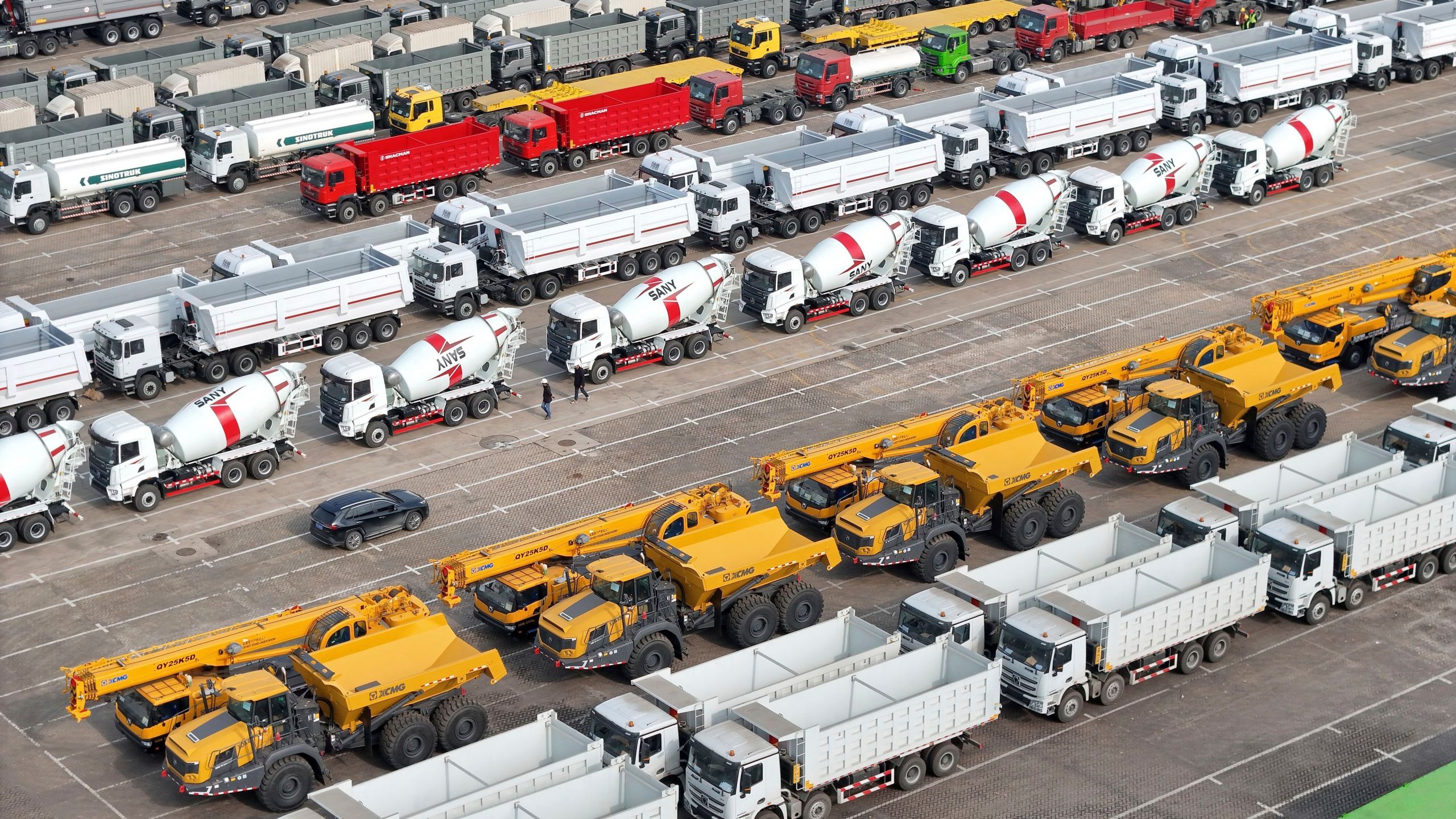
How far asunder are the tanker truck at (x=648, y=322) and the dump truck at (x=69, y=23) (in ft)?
156

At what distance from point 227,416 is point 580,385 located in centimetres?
1231

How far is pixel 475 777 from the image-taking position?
42125 millimetres

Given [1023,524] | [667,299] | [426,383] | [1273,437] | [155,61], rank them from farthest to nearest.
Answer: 1. [155,61]
2. [667,299]
3. [426,383]
4. [1273,437]
5. [1023,524]

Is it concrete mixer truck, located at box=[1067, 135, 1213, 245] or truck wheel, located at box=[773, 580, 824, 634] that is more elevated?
concrete mixer truck, located at box=[1067, 135, 1213, 245]

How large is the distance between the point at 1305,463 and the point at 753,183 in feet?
103

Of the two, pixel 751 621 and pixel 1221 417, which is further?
pixel 1221 417

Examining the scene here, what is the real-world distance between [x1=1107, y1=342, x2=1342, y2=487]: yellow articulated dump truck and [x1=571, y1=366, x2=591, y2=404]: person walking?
18313mm

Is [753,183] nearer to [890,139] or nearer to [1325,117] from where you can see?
[890,139]

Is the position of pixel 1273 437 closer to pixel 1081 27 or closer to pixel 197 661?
pixel 197 661

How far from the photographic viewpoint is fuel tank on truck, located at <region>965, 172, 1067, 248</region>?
2950 inches

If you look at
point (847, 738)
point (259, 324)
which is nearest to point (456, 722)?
point (847, 738)

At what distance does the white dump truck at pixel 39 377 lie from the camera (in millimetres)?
63562

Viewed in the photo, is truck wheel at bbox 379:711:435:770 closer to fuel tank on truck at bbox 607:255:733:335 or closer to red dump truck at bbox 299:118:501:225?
fuel tank on truck at bbox 607:255:733:335

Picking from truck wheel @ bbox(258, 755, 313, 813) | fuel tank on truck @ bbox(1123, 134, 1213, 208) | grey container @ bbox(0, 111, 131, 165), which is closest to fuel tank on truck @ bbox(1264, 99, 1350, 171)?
fuel tank on truck @ bbox(1123, 134, 1213, 208)
